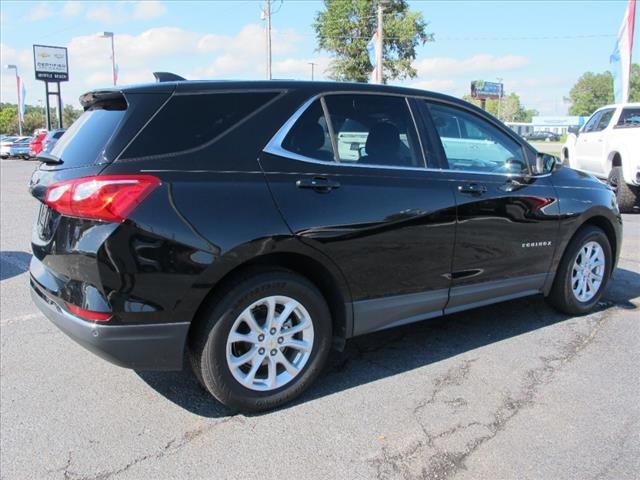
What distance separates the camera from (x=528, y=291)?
4414 mm

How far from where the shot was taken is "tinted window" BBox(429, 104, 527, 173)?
3.90 meters

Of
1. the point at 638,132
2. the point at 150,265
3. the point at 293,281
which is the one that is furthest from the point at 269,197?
the point at 638,132

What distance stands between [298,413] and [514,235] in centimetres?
204

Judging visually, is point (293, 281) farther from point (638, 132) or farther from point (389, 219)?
point (638, 132)

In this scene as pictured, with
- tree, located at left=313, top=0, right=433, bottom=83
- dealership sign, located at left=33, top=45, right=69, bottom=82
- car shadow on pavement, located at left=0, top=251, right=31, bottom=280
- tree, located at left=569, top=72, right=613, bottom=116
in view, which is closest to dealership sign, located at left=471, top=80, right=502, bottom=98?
tree, located at left=569, top=72, right=613, bottom=116

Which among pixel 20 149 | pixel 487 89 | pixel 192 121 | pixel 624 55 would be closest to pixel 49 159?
pixel 192 121

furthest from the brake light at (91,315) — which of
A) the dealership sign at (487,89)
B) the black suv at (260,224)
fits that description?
the dealership sign at (487,89)

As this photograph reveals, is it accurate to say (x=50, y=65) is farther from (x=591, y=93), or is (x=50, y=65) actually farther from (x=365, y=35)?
(x=591, y=93)

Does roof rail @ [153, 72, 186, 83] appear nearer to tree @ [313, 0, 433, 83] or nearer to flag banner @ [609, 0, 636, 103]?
flag banner @ [609, 0, 636, 103]

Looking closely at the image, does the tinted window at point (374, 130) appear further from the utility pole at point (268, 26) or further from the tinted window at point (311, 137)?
the utility pole at point (268, 26)

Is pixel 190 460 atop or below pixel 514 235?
below

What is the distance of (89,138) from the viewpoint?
2.98m

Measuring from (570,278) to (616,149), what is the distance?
7.13 meters

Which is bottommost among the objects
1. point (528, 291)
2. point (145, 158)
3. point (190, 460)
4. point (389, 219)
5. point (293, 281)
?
point (190, 460)
